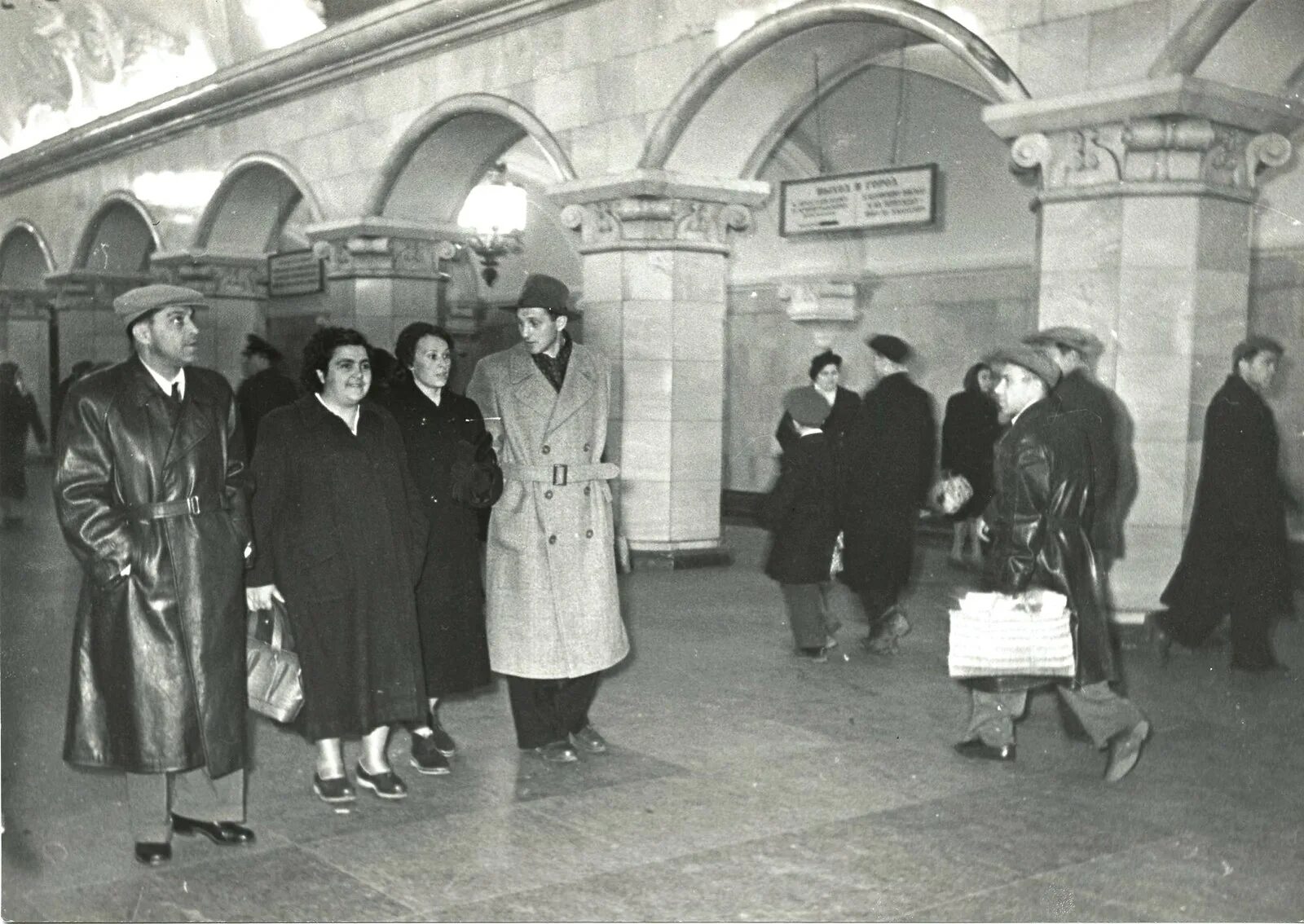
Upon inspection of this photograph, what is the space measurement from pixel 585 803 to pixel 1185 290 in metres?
4.49

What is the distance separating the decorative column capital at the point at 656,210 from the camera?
10141 millimetres

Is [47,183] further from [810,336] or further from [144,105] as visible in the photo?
[810,336]

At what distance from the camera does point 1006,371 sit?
5.16 meters

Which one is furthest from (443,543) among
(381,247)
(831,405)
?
(381,247)

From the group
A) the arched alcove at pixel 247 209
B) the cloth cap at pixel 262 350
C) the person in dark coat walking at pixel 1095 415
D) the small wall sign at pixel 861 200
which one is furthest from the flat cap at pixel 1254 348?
the arched alcove at pixel 247 209

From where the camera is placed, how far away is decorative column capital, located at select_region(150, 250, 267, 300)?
16.0 m

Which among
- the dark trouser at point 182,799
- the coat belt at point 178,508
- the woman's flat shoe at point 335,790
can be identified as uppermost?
the coat belt at point 178,508

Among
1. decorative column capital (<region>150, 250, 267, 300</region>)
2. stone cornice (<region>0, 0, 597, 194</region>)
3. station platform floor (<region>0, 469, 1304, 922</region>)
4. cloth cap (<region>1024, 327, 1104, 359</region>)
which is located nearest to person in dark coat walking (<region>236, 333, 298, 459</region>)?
stone cornice (<region>0, 0, 597, 194</region>)

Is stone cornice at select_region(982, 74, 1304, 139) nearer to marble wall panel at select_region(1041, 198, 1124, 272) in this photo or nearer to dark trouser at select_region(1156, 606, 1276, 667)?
marble wall panel at select_region(1041, 198, 1124, 272)

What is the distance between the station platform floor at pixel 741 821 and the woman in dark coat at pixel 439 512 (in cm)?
38

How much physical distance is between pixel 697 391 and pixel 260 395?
3.48 metres

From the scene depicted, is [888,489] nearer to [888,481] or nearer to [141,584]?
[888,481]

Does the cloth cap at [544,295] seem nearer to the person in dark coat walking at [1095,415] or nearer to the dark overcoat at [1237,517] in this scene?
the person in dark coat walking at [1095,415]

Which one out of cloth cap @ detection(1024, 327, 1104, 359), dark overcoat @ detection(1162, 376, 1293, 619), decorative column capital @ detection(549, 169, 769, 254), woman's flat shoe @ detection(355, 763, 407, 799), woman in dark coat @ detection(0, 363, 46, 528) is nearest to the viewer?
woman's flat shoe @ detection(355, 763, 407, 799)
